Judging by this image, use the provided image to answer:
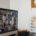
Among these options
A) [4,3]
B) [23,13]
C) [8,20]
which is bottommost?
[8,20]

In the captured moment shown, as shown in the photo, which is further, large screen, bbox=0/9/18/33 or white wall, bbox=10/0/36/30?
white wall, bbox=10/0/36/30

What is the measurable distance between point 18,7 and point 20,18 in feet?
0.74

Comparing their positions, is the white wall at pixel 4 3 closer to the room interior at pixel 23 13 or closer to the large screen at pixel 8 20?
the room interior at pixel 23 13

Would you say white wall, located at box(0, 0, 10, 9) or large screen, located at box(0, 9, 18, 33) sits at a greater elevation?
white wall, located at box(0, 0, 10, 9)

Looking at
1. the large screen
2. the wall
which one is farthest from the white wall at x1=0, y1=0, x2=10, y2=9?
the large screen

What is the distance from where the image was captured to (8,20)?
72.0 inches

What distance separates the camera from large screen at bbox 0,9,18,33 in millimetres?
1670

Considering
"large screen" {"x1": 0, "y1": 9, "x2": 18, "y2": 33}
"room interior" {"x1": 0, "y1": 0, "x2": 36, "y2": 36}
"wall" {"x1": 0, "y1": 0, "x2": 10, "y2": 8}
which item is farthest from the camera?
"room interior" {"x1": 0, "y1": 0, "x2": 36, "y2": 36}

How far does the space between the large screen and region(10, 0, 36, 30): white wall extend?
99mm

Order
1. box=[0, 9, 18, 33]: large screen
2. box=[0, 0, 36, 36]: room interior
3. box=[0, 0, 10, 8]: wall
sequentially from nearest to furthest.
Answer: box=[0, 9, 18, 33]: large screen
box=[0, 0, 10, 8]: wall
box=[0, 0, 36, 36]: room interior

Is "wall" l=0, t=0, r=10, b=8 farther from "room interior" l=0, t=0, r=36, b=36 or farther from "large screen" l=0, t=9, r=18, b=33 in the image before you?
"large screen" l=0, t=9, r=18, b=33

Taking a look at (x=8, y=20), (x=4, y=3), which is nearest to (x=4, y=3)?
(x=4, y=3)

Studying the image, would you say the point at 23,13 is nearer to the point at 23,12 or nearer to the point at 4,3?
the point at 23,12

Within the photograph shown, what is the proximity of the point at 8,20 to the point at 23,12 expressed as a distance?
382 millimetres
